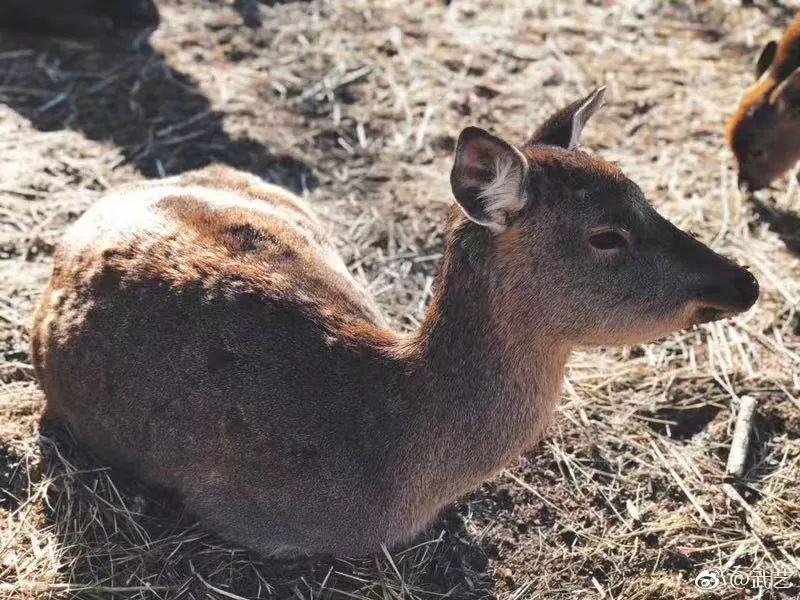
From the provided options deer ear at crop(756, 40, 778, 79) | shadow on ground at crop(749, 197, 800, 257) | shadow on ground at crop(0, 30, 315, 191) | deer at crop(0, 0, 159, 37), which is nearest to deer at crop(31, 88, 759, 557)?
shadow on ground at crop(0, 30, 315, 191)

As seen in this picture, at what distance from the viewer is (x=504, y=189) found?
389cm

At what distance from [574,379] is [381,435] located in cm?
177

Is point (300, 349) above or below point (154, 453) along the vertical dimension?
above

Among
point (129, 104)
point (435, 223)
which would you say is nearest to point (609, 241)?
point (435, 223)

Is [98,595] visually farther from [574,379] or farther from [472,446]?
[574,379]

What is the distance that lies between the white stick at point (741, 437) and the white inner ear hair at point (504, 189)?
2.06m

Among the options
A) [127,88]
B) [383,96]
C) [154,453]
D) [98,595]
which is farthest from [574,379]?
[127,88]

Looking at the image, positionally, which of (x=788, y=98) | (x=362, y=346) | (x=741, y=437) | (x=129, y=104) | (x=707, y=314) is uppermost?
(x=707, y=314)

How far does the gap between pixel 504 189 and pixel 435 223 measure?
2.78 m

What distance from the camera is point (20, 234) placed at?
609 centimetres

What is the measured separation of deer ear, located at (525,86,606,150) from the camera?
4.36 metres

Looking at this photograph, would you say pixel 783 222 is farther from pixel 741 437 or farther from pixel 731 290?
pixel 731 290

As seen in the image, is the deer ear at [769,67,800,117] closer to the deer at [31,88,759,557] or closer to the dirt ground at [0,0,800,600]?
the dirt ground at [0,0,800,600]

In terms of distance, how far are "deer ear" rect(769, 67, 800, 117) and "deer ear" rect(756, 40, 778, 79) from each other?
375 mm
